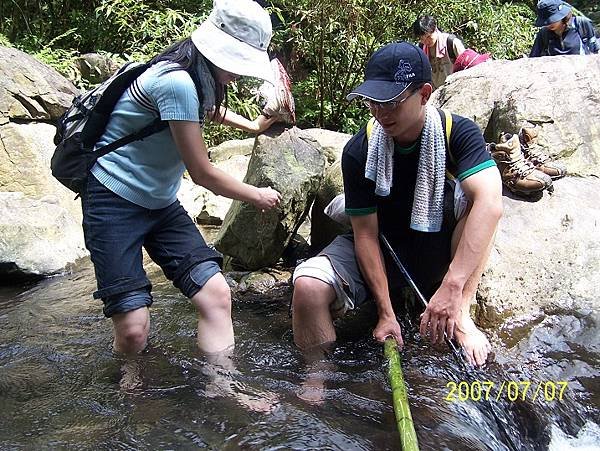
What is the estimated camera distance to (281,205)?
4297 millimetres

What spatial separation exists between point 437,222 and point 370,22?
591cm

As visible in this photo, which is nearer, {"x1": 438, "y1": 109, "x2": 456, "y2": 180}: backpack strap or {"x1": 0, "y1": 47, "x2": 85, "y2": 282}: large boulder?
{"x1": 438, "y1": 109, "x2": 456, "y2": 180}: backpack strap

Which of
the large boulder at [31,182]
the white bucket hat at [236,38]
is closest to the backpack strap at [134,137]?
the white bucket hat at [236,38]

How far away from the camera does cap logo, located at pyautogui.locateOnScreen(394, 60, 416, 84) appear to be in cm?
259

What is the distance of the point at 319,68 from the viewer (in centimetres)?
850

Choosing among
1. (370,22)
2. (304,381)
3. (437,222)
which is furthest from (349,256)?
(370,22)

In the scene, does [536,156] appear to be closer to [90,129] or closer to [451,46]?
[90,129]

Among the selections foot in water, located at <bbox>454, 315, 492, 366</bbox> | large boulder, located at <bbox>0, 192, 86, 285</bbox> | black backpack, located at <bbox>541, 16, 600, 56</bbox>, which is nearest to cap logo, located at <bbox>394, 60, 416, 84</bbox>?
foot in water, located at <bbox>454, 315, 492, 366</bbox>

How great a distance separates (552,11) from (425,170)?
13.9 ft

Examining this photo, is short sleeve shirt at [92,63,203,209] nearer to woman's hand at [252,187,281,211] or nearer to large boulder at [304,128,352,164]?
woman's hand at [252,187,281,211]

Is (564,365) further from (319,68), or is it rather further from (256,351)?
(319,68)

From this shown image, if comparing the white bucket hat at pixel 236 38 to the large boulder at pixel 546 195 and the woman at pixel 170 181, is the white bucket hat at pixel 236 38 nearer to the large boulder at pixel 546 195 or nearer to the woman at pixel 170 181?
the woman at pixel 170 181

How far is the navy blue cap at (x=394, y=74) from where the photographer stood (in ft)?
8.49

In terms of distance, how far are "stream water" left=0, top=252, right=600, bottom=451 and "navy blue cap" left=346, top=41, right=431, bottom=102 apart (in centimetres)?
126
